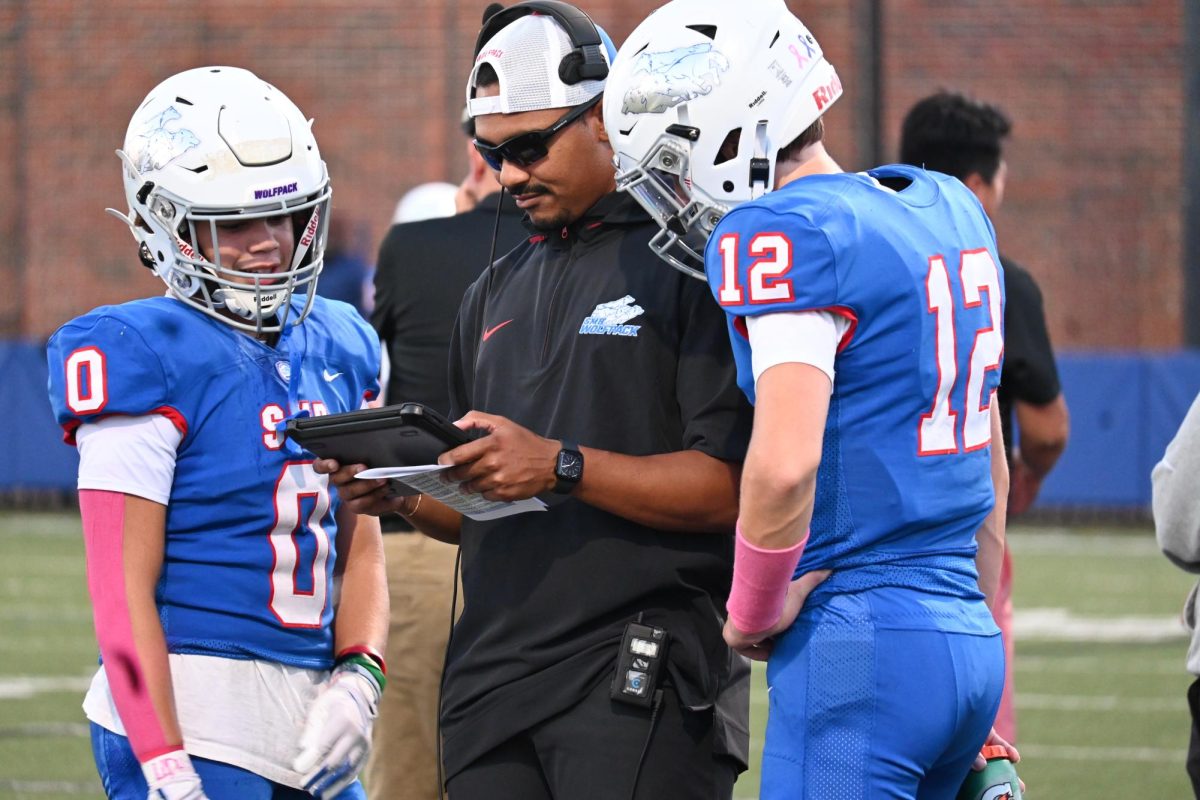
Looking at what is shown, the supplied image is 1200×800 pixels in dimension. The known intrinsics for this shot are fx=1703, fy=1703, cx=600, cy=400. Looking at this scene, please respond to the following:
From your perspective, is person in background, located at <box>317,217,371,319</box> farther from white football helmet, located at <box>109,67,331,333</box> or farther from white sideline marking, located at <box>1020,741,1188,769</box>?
white football helmet, located at <box>109,67,331,333</box>

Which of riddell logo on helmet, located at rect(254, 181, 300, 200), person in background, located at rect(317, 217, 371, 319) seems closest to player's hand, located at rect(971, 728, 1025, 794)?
riddell logo on helmet, located at rect(254, 181, 300, 200)

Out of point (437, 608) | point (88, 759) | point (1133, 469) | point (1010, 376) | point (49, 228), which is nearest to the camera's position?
point (437, 608)

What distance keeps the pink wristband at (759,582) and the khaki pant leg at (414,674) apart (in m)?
2.15

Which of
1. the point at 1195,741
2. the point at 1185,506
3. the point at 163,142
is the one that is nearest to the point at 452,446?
the point at 163,142

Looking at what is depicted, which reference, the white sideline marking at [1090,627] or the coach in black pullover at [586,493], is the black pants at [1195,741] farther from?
the white sideline marking at [1090,627]

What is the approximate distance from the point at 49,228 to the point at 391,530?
1213cm

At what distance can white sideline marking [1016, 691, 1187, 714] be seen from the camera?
24.2 ft

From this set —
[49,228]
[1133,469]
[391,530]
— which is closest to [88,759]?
[391,530]

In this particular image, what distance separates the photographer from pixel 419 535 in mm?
4652

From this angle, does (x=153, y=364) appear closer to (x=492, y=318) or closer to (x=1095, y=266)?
(x=492, y=318)

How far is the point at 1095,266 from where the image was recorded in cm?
1472

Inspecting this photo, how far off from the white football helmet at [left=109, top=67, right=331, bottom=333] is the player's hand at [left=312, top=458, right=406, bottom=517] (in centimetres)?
31

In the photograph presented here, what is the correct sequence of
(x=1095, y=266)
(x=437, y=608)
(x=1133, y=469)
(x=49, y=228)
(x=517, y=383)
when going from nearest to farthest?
(x=517, y=383) < (x=437, y=608) < (x=1133, y=469) < (x=1095, y=266) < (x=49, y=228)

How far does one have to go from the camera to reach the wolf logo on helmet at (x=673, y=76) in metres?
2.67
